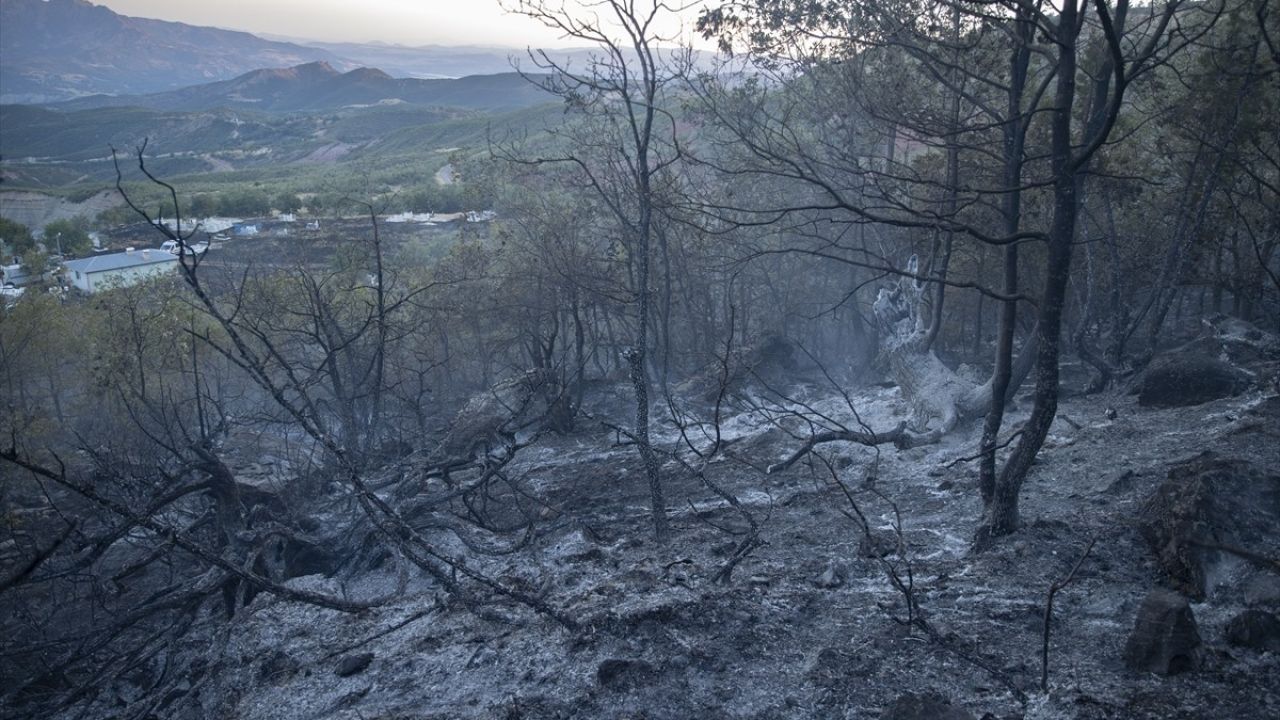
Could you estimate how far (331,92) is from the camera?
113 meters

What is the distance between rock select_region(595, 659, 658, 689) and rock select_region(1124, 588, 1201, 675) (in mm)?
2204

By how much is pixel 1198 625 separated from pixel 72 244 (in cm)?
2807

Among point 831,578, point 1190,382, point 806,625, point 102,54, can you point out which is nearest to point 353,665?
point 806,625

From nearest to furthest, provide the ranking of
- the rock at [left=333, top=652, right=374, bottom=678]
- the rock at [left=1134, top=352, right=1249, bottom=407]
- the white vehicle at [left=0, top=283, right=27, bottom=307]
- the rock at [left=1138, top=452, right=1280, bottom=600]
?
the rock at [left=1138, top=452, right=1280, bottom=600] → the rock at [left=333, top=652, right=374, bottom=678] → the rock at [left=1134, top=352, right=1249, bottom=407] → the white vehicle at [left=0, top=283, right=27, bottom=307]

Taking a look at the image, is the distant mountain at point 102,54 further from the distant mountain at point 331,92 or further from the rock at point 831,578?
the rock at point 831,578

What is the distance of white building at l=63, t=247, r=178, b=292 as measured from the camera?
20734 mm

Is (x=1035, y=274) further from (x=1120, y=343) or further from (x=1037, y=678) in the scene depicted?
(x=1037, y=678)

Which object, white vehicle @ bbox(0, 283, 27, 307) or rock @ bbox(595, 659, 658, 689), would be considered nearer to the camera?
rock @ bbox(595, 659, 658, 689)

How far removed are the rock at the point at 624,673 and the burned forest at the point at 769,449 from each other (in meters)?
0.05

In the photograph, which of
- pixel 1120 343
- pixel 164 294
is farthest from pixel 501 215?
pixel 1120 343

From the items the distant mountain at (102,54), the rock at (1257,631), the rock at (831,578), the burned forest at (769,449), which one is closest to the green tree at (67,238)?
the burned forest at (769,449)

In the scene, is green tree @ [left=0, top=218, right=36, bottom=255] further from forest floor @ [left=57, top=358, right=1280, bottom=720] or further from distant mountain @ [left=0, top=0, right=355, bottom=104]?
distant mountain @ [left=0, top=0, right=355, bottom=104]

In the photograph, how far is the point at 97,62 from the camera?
118062mm

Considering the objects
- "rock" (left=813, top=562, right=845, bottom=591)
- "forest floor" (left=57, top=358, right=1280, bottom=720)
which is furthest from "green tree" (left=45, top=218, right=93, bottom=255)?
"rock" (left=813, top=562, right=845, bottom=591)
